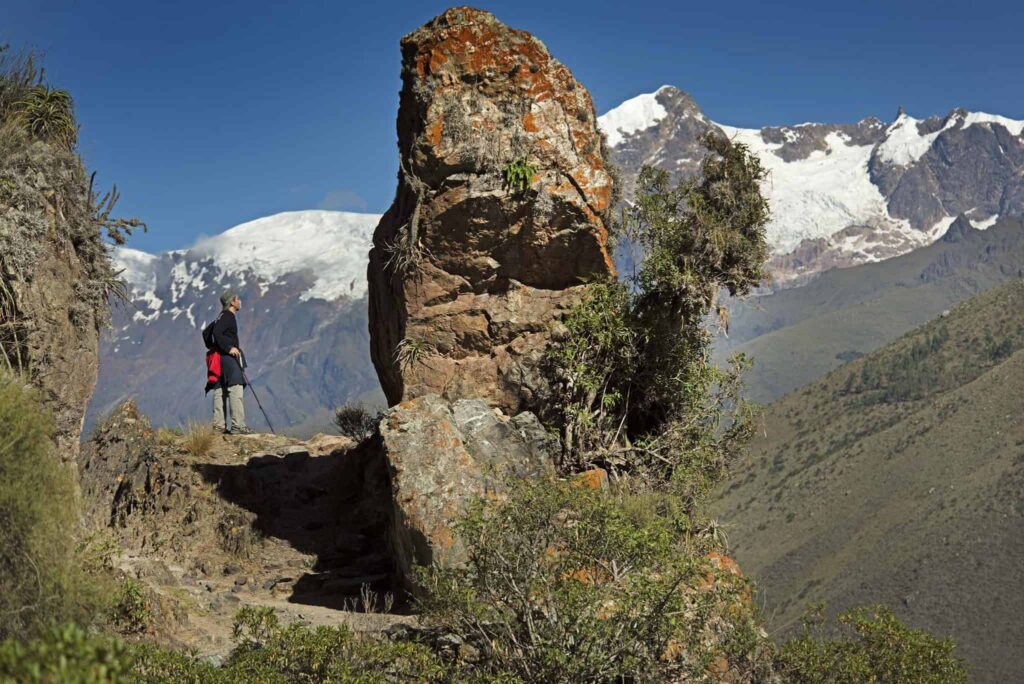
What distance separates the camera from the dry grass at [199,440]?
54.4ft

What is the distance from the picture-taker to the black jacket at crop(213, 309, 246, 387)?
16386mm

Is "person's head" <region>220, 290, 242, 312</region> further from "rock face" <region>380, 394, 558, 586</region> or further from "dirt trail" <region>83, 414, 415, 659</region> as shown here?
"rock face" <region>380, 394, 558, 586</region>

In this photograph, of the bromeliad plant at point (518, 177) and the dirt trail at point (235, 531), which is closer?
the dirt trail at point (235, 531)

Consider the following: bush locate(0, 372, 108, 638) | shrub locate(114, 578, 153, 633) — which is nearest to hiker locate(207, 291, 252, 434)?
shrub locate(114, 578, 153, 633)

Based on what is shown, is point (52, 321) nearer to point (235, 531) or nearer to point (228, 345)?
point (235, 531)

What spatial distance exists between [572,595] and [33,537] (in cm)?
481

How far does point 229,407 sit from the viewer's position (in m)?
17.5

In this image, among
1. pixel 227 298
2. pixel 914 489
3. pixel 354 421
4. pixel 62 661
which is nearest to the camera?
pixel 62 661

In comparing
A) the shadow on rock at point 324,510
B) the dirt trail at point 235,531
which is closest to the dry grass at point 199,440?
the dirt trail at point 235,531

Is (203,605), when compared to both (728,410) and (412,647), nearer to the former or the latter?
(412,647)

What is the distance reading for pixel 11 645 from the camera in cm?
421

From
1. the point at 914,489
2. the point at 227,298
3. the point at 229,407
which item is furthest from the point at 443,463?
the point at 914,489

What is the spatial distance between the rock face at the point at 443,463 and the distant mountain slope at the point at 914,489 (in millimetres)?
41785

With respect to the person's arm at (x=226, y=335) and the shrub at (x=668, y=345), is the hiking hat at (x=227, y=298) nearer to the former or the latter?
the person's arm at (x=226, y=335)
